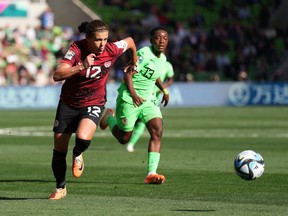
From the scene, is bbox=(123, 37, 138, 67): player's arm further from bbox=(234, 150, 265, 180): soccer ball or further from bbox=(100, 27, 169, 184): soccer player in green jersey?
bbox=(234, 150, 265, 180): soccer ball

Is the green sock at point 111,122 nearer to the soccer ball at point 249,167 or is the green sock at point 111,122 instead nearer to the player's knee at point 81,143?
the player's knee at point 81,143

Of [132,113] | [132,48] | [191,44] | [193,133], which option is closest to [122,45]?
[132,48]

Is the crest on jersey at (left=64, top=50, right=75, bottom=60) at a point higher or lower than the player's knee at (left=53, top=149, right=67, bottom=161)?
higher

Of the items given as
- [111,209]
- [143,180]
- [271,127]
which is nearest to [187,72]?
[271,127]

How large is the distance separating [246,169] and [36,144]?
11969 mm

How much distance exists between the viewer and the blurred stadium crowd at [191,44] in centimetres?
4453

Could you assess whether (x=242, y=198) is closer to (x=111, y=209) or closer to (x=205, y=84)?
(x=111, y=209)

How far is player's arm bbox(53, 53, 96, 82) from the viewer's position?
39.8 feet

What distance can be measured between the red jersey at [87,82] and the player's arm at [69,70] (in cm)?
44

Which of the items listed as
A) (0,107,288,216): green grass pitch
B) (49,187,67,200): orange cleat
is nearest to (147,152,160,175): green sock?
(0,107,288,216): green grass pitch

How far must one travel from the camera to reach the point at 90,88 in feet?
42.5

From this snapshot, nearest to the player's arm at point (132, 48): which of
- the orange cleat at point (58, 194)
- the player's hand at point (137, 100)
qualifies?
the player's hand at point (137, 100)

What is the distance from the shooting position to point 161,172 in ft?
55.3

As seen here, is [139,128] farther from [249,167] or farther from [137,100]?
[249,167]
